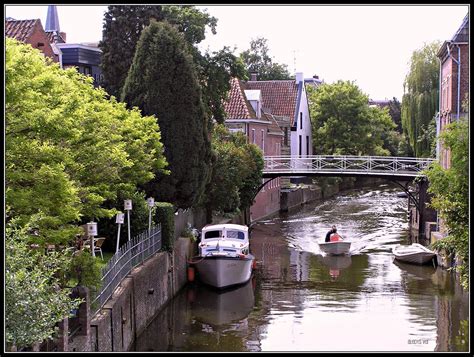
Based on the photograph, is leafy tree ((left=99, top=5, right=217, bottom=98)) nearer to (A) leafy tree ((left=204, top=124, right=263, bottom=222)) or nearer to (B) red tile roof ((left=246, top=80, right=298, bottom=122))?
(A) leafy tree ((left=204, top=124, right=263, bottom=222))

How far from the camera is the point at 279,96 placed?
2680 inches

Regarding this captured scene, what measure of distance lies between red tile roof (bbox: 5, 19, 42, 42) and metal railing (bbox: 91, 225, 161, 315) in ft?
31.3

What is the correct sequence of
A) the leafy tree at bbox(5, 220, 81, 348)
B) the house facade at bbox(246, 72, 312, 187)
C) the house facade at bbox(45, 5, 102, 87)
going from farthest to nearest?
the house facade at bbox(246, 72, 312, 187) < the house facade at bbox(45, 5, 102, 87) < the leafy tree at bbox(5, 220, 81, 348)

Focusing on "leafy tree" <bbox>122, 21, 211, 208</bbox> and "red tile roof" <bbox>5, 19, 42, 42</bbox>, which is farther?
"red tile roof" <bbox>5, 19, 42, 42</bbox>

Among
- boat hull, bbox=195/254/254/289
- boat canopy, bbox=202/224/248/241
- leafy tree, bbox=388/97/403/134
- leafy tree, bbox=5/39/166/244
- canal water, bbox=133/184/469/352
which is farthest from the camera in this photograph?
leafy tree, bbox=388/97/403/134

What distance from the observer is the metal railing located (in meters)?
19.1

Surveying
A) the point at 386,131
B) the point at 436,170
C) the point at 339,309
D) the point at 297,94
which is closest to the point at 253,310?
the point at 339,309

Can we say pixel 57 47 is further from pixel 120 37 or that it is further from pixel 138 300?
pixel 138 300

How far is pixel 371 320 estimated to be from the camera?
25.2 metres

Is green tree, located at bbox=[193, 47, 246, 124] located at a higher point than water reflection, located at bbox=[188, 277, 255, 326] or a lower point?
higher

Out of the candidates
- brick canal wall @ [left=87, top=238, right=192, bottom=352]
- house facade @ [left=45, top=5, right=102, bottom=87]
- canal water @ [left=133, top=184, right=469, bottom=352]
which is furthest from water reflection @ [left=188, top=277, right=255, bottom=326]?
house facade @ [left=45, top=5, right=102, bottom=87]

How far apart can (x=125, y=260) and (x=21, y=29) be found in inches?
543

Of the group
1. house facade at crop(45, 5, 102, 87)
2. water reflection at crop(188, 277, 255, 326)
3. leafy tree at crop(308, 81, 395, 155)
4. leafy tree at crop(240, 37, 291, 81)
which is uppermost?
leafy tree at crop(240, 37, 291, 81)

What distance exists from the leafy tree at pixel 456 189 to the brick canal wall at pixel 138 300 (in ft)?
24.1
